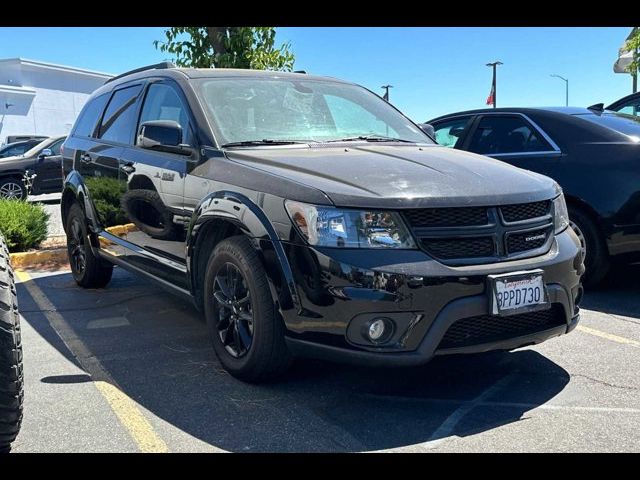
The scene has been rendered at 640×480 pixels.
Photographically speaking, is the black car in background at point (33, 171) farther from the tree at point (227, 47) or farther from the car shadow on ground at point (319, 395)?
the car shadow on ground at point (319, 395)

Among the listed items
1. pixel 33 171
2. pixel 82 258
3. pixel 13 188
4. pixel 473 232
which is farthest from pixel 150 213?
pixel 13 188

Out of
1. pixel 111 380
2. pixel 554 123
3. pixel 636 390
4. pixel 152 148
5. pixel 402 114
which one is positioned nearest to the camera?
pixel 636 390

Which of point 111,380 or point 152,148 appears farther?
point 152,148

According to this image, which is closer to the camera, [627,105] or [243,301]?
[243,301]

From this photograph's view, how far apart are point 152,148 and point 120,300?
6.22 feet

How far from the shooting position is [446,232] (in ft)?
9.78

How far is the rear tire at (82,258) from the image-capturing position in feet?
19.1

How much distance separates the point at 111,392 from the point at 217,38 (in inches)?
210

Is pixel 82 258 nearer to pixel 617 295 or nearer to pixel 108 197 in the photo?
pixel 108 197

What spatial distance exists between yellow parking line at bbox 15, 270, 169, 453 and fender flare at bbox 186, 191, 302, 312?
761 mm

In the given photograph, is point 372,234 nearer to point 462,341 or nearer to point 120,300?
point 462,341

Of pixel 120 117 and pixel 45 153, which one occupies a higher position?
pixel 120 117

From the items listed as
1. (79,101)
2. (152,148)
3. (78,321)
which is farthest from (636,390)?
(79,101)

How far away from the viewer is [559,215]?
3.54m
